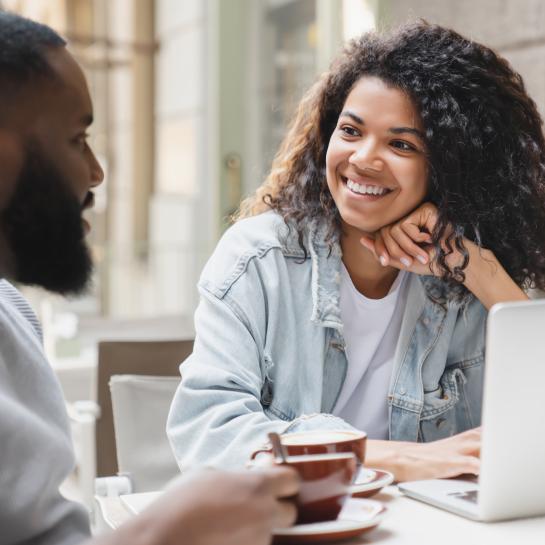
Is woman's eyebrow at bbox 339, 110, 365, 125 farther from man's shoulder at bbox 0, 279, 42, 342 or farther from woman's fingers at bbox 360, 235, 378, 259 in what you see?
man's shoulder at bbox 0, 279, 42, 342

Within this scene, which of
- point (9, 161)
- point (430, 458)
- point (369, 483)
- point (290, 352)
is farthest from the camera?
point (290, 352)

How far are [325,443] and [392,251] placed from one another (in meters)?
0.76

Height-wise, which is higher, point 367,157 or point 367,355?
point 367,157

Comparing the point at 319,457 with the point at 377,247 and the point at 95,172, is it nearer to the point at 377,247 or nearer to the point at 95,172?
the point at 95,172

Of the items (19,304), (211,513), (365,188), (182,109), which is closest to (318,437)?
(211,513)

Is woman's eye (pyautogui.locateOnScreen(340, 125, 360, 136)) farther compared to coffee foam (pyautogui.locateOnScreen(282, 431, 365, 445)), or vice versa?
woman's eye (pyautogui.locateOnScreen(340, 125, 360, 136))

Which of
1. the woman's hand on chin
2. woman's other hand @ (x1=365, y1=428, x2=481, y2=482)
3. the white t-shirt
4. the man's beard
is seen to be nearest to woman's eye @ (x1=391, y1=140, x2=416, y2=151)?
the woman's hand on chin

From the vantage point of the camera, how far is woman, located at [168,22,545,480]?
1.62 metres

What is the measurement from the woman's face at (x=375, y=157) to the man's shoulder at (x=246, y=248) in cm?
12

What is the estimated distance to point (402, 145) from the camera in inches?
68.2

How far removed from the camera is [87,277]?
1.09 metres

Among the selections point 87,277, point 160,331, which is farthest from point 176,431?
point 160,331

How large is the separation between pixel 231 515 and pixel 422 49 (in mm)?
1235

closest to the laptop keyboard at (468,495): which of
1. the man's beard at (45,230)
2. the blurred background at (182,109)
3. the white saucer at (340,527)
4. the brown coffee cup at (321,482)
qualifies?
the white saucer at (340,527)
